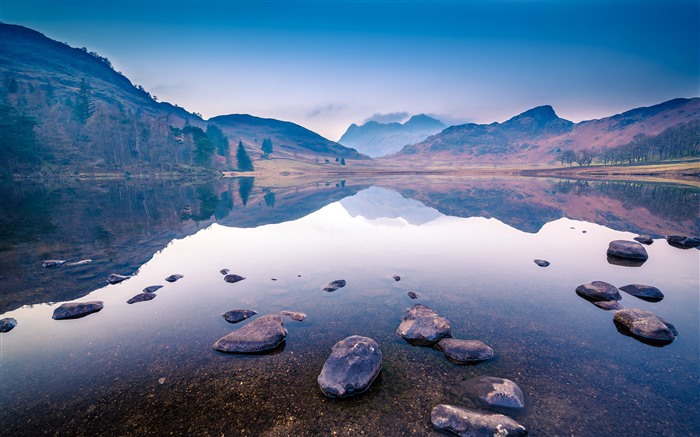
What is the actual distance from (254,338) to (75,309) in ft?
41.2

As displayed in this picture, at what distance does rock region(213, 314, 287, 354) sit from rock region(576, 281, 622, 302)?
20427mm

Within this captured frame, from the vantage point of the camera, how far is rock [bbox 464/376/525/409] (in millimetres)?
10730

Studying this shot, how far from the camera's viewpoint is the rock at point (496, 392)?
422 inches

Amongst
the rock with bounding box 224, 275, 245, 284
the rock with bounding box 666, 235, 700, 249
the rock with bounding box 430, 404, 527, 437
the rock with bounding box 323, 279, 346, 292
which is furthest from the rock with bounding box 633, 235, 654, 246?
the rock with bounding box 224, 275, 245, 284

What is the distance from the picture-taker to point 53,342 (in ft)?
49.1

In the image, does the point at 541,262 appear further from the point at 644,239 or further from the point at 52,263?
the point at 52,263

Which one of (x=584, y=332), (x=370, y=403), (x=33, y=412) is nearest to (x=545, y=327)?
(x=584, y=332)

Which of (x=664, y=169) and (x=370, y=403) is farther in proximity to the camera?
(x=664, y=169)

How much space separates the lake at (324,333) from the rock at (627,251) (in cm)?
150

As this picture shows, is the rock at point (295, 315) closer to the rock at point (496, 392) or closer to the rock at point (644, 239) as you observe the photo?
the rock at point (496, 392)

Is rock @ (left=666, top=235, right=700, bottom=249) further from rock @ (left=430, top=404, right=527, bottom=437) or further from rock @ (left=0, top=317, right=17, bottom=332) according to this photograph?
rock @ (left=0, top=317, right=17, bottom=332)

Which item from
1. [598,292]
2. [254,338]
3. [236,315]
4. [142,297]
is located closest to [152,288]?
[142,297]

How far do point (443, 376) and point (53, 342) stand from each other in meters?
19.5

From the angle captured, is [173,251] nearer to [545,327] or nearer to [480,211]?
[545,327]
